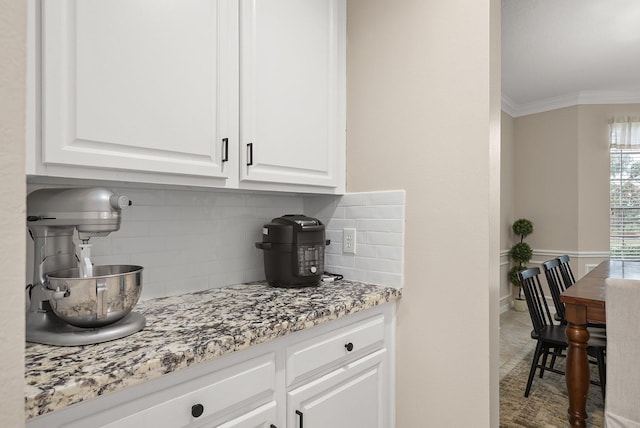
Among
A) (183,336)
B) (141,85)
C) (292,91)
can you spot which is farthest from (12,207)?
(292,91)

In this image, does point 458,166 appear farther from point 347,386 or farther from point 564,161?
point 564,161

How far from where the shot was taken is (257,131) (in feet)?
4.49

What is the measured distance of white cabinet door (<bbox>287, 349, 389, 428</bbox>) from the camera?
1.19 metres

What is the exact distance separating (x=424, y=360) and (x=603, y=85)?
15.3 ft

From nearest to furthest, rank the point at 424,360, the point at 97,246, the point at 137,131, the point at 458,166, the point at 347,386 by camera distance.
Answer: the point at 137,131 < the point at 97,246 < the point at 347,386 < the point at 458,166 < the point at 424,360

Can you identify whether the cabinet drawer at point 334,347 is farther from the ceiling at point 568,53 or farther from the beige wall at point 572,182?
the beige wall at point 572,182

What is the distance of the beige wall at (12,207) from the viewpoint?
0.49 metres

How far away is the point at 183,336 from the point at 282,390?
37 cm

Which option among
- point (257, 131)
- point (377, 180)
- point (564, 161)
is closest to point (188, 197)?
point (257, 131)

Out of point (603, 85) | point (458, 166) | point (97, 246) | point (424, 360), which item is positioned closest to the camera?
point (97, 246)

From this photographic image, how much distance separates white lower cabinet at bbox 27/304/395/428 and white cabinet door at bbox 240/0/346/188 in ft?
1.99

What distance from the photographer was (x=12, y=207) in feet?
1.64

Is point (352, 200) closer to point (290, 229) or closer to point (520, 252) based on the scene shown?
point (290, 229)

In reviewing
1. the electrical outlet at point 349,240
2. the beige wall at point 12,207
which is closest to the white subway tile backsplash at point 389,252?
the electrical outlet at point 349,240
